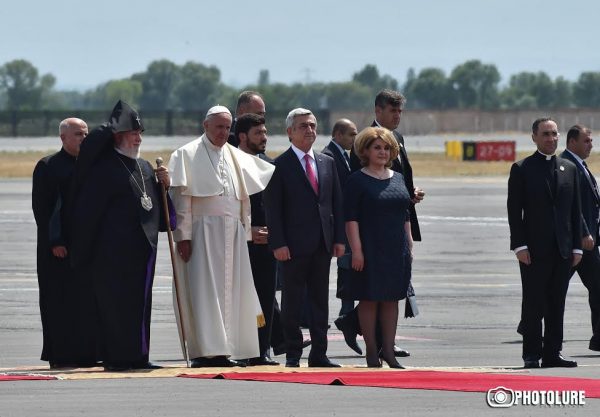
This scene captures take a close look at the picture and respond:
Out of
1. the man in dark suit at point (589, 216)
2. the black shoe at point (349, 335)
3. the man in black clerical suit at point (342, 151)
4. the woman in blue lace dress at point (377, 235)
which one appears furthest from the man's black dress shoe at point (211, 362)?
the man in dark suit at point (589, 216)

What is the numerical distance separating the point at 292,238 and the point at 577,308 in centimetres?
608

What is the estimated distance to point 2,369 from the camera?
1237 centimetres

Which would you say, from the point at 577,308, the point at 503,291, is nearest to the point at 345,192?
the point at 577,308

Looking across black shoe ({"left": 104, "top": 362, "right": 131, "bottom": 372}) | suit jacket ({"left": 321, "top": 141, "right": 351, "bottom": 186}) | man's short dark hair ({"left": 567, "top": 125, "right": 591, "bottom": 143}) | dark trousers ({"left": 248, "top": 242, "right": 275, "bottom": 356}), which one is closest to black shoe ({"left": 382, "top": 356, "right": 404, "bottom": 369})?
dark trousers ({"left": 248, "top": 242, "right": 275, "bottom": 356})

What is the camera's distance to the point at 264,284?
12898mm

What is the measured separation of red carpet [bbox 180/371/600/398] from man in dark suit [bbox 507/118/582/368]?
56.0 inches

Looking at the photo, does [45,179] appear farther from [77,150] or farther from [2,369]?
[2,369]

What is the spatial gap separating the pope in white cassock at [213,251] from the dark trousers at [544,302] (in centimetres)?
220

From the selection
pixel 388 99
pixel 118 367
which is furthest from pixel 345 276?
pixel 118 367

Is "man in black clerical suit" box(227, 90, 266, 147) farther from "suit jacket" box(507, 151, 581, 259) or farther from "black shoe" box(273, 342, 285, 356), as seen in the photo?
"suit jacket" box(507, 151, 581, 259)

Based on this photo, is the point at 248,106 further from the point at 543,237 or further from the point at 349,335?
the point at 543,237

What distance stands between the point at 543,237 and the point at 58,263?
3.85 meters

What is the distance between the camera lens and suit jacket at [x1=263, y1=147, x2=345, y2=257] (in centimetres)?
1233

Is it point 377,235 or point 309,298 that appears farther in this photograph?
point 309,298
